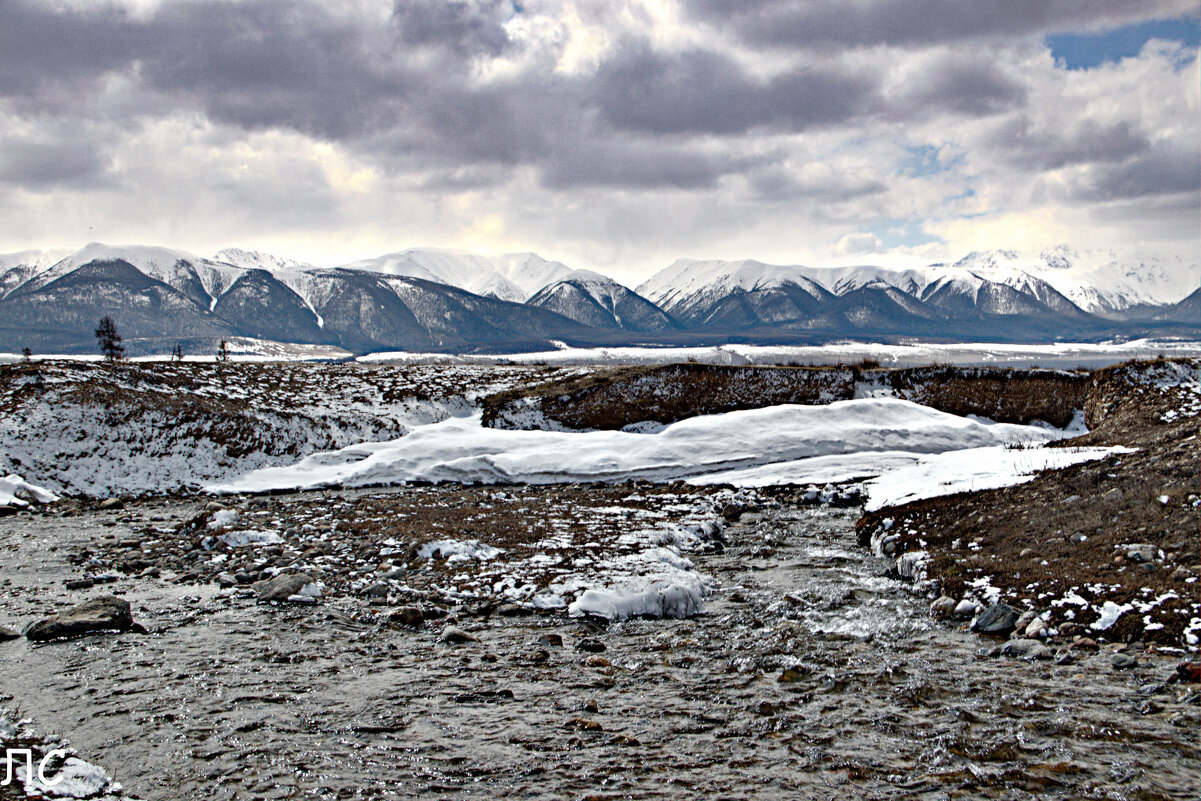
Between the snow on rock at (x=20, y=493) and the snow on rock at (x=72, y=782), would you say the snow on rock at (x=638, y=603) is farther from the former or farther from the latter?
the snow on rock at (x=20, y=493)

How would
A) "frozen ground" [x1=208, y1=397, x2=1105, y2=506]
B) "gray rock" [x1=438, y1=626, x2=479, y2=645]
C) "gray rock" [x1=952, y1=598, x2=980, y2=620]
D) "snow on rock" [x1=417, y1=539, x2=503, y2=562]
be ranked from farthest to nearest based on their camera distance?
1. "frozen ground" [x1=208, y1=397, x2=1105, y2=506]
2. "snow on rock" [x1=417, y1=539, x2=503, y2=562]
3. "gray rock" [x1=952, y1=598, x2=980, y2=620]
4. "gray rock" [x1=438, y1=626, x2=479, y2=645]

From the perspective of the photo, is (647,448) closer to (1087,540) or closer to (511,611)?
(511,611)

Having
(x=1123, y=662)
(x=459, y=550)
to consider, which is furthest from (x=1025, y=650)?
(x=459, y=550)

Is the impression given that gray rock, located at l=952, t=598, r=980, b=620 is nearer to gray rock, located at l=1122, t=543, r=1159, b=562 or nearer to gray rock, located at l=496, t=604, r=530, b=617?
gray rock, located at l=1122, t=543, r=1159, b=562

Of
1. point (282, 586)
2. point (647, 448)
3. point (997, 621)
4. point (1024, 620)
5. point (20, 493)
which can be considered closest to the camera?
point (1024, 620)

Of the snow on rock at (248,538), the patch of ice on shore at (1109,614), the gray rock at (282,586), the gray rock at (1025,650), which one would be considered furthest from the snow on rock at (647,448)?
the gray rock at (1025,650)

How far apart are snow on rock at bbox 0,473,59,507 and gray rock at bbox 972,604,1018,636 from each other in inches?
1220

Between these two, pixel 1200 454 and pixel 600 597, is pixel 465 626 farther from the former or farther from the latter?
pixel 1200 454

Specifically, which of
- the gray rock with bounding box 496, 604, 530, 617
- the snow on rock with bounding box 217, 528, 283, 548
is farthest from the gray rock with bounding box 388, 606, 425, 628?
the snow on rock with bounding box 217, 528, 283, 548

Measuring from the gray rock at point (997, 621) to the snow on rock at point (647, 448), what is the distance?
18367 mm

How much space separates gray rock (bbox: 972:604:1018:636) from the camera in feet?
37.6

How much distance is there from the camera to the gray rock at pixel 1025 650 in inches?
411

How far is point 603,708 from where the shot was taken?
9.38m

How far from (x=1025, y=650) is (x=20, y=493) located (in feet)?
107
